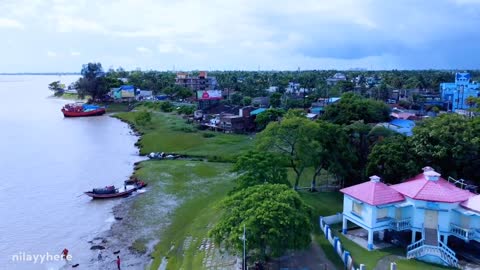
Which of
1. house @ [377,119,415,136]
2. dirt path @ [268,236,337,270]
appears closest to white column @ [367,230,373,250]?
dirt path @ [268,236,337,270]

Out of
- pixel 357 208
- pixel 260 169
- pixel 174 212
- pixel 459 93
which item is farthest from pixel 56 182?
pixel 459 93

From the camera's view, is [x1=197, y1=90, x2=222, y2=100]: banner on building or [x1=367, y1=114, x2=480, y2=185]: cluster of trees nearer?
[x1=367, y1=114, x2=480, y2=185]: cluster of trees

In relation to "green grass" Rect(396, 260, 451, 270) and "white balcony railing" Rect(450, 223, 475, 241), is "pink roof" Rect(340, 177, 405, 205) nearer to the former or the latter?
"white balcony railing" Rect(450, 223, 475, 241)

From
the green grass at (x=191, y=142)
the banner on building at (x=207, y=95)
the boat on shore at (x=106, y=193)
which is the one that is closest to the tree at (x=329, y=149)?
the boat on shore at (x=106, y=193)

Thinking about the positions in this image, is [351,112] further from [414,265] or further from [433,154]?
[414,265]

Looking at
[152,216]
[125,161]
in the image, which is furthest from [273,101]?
[152,216]

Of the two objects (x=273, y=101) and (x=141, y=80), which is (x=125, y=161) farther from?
(x=141, y=80)

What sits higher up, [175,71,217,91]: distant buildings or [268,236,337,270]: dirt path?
[175,71,217,91]: distant buildings
